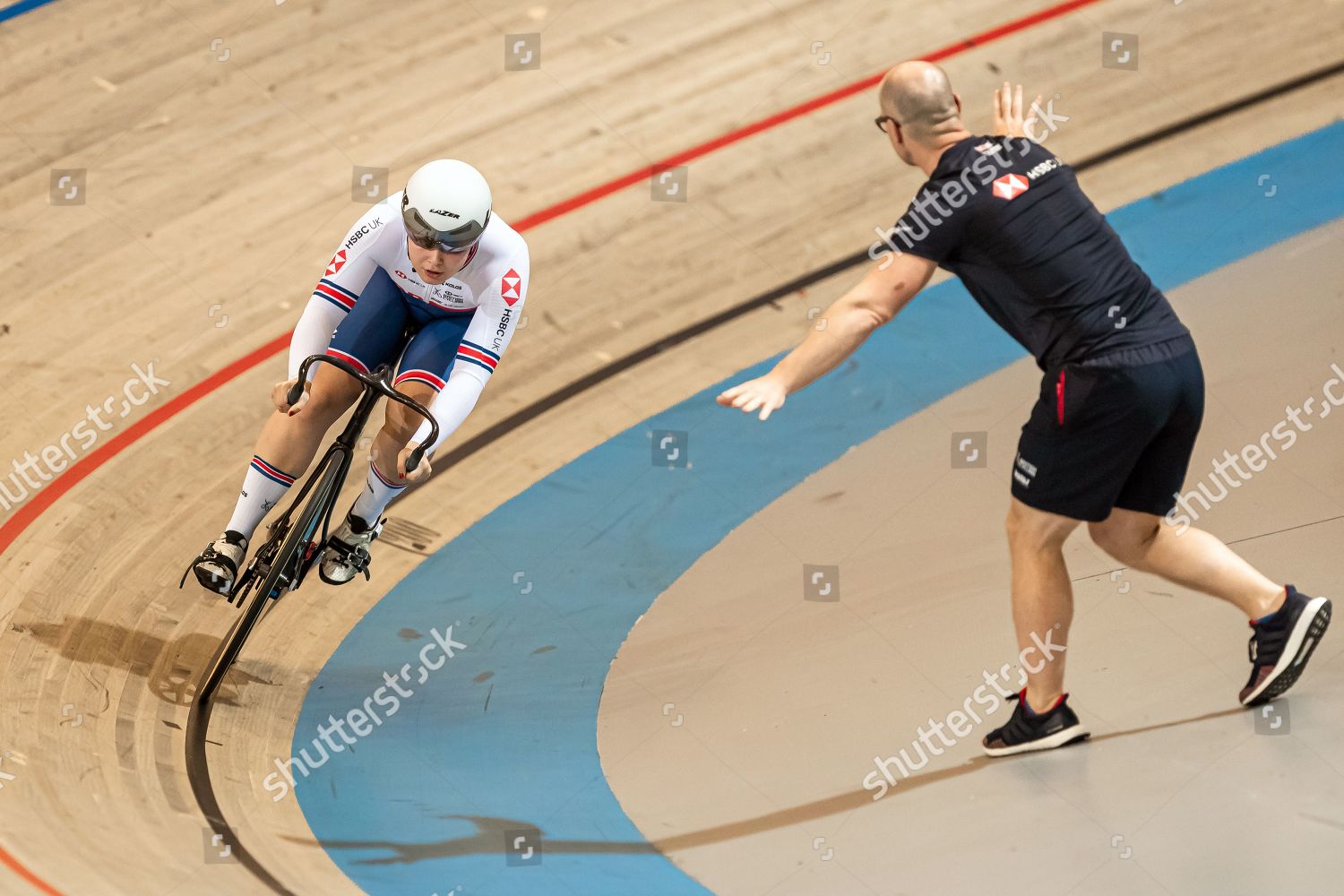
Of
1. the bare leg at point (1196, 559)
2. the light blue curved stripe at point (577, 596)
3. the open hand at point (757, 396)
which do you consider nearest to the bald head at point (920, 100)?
the open hand at point (757, 396)

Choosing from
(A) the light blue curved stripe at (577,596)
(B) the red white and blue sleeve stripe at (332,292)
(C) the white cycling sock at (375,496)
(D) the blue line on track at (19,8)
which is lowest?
(A) the light blue curved stripe at (577,596)

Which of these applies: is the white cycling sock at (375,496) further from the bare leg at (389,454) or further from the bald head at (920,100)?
the bald head at (920,100)

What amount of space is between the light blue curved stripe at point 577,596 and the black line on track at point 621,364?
13 centimetres

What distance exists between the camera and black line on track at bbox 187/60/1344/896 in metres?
3.63

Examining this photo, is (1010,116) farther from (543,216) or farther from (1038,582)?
(543,216)

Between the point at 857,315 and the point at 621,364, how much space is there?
2269mm

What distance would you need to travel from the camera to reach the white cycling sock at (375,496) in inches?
165

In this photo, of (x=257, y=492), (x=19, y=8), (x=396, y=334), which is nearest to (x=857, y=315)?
(x=396, y=334)

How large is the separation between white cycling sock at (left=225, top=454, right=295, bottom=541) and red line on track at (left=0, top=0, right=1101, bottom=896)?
2.87 ft

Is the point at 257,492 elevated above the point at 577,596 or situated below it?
above

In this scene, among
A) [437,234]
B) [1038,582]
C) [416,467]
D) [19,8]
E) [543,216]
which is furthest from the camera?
[19,8]

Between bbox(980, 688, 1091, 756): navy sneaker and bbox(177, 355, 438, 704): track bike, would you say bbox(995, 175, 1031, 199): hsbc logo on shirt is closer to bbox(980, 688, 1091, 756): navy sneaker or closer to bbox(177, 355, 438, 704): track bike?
bbox(980, 688, 1091, 756): navy sneaker

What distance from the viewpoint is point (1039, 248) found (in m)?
3.33

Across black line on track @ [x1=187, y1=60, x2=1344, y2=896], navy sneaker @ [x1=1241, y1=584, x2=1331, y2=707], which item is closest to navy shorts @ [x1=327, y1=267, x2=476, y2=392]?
black line on track @ [x1=187, y1=60, x2=1344, y2=896]
